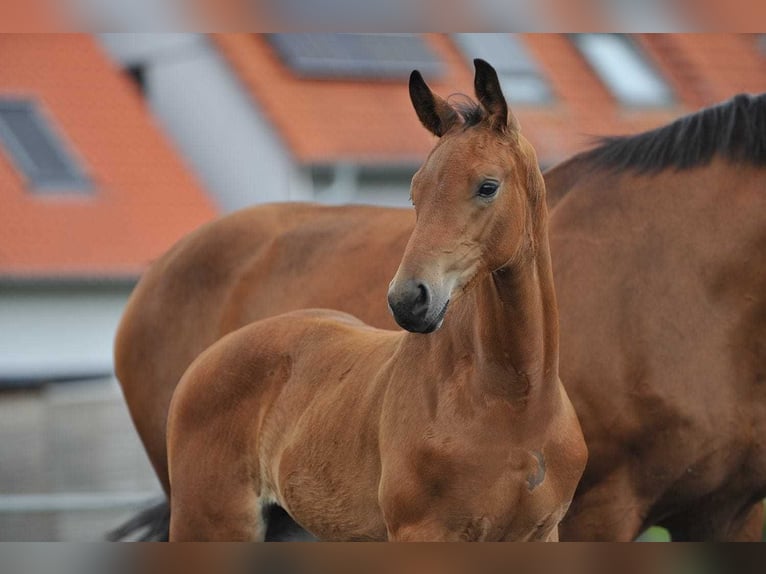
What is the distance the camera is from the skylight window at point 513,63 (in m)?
10.6

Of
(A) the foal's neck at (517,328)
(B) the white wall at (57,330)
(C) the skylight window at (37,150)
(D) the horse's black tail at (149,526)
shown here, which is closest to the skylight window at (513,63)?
(C) the skylight window at (37,150)

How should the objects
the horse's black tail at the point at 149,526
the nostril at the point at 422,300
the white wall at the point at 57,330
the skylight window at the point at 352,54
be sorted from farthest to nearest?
the skylight window at the point at 352,54
the white wall at the point at 57,330
the horse's black tail at the point at 149,526
the nostril at the point at 422,300

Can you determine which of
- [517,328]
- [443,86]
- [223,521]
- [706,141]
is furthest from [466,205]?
[443,86]

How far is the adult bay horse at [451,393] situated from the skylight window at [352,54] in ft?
26.8

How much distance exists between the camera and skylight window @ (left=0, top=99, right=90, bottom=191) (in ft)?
35.0

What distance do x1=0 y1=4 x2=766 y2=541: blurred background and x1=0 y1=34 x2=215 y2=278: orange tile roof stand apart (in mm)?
14

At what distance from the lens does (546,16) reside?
66.7 inches

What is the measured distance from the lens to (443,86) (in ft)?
34.7

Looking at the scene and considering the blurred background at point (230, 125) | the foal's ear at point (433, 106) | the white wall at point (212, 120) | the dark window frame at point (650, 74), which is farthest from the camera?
the white wall at point (212, 120)

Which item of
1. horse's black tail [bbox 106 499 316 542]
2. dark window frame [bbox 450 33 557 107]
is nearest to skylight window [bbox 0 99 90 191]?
dark window frame [bbox 450 33 557 107]

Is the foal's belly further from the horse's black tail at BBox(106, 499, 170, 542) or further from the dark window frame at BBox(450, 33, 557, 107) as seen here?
the dark window frame at BBox(450, 33, 557, 107)

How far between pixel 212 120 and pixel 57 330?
118 inches

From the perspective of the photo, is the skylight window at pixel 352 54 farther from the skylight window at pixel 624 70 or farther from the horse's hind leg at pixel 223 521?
the horse's hind leg at pixel 223 521

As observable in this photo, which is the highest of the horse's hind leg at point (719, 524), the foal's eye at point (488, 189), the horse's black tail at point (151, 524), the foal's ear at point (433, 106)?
the foal's ear at point (433, 106)
